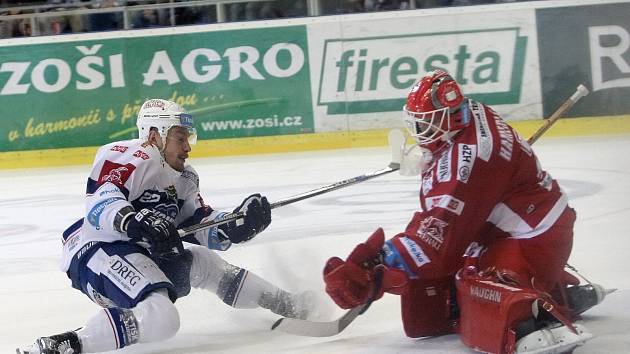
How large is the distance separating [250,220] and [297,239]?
4.60 feet

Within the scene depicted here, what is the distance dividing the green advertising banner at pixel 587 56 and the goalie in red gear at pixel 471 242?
5104 millimetres


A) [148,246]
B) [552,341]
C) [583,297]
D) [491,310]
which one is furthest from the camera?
[148,246]

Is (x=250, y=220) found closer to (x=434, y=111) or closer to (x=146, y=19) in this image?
(x=434, y=111)

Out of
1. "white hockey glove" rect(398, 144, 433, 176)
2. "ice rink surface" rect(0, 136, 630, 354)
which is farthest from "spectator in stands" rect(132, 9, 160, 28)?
"white hockey glove" rect(398, 144, 433, 176)

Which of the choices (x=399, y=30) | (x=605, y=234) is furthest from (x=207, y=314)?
(x=399, y=30)

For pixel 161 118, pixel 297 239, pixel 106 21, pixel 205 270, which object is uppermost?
pixel 161 118

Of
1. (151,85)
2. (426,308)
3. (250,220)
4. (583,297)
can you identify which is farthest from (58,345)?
(151,85)

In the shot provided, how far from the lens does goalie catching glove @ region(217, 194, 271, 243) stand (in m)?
3.32

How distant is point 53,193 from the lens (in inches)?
268

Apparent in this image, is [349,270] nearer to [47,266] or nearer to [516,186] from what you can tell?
[516,186]

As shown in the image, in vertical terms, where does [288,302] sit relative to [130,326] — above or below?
below

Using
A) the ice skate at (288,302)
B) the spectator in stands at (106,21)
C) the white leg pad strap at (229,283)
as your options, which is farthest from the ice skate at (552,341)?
the spectator in stands at (106,21)

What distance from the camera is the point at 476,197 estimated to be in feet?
8.87

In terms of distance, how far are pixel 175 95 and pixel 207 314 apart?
5.01m
